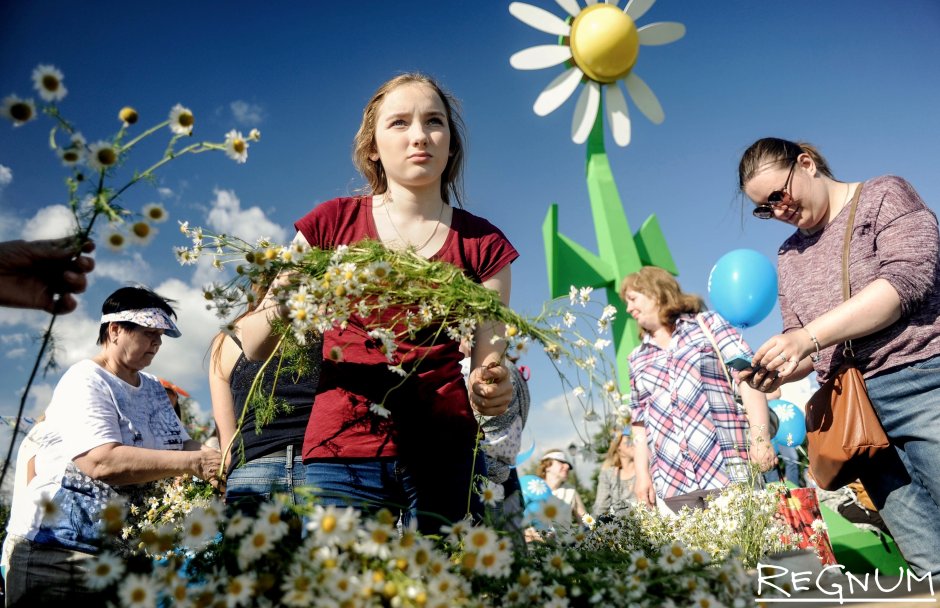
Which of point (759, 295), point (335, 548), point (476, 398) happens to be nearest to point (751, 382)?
point (476, 398)

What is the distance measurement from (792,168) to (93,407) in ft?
9.77

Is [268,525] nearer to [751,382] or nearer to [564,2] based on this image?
[751,382]

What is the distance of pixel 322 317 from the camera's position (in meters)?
1.42

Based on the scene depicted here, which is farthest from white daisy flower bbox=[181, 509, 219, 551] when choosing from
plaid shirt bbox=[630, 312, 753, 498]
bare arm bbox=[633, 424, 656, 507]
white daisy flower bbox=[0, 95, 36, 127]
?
bare arm bbox=[633, 424, 656, 507]

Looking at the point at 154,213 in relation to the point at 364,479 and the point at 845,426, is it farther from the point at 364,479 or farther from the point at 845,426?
the point at 845,426

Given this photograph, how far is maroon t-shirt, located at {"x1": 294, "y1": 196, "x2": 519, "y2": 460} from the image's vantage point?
1.70m

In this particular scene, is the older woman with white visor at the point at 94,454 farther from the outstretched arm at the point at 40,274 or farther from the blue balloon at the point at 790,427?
the blue balloon at the point at 790,427

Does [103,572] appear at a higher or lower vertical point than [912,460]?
lower

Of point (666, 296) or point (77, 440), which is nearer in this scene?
point (77, 440)

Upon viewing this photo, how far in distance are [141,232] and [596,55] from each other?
8056mm

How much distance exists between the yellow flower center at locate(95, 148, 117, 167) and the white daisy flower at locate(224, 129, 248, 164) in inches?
9.0

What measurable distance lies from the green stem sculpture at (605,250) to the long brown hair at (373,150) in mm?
6236

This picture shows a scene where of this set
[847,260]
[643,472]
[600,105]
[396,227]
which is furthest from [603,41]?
[396,227]

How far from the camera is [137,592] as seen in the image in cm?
92
